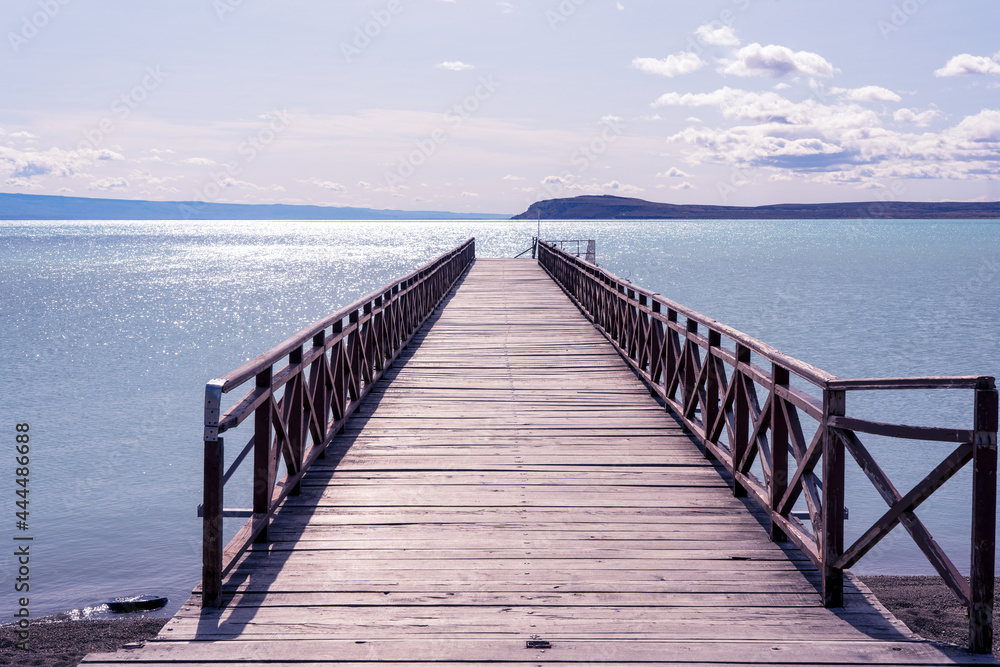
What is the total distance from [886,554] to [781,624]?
402 inches

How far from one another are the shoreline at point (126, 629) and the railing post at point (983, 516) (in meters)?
5.73

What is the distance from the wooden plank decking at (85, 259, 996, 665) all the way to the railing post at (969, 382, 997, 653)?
0.15 meters

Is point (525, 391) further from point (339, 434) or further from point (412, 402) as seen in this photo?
point (339, 434)

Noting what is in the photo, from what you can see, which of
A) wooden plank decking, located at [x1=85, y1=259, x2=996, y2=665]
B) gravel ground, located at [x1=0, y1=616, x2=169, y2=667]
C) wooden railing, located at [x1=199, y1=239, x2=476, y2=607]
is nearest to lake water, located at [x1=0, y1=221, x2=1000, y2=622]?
gravel ground, located at [x1=0, y1=616, x2=169, y2=667]

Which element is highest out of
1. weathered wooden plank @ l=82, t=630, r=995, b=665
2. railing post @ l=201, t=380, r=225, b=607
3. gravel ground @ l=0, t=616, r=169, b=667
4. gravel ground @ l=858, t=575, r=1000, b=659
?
railing post @ l=201, t=380, r=225, b=607

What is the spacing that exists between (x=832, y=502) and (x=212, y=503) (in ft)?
9.52

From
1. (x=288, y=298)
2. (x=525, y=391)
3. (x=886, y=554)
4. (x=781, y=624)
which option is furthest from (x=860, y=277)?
(x=781, y=624)

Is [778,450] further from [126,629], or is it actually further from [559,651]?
[126,629]

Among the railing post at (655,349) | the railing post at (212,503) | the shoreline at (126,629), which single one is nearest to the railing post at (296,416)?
the railing post at (212,503)

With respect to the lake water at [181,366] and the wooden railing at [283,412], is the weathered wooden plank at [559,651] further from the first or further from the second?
the lake water at [181,366]

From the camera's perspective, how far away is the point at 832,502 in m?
3.83

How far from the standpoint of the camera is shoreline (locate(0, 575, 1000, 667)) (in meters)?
8.64

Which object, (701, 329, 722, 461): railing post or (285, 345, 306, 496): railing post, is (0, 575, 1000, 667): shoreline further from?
(285, 345, 306, 496): railing post

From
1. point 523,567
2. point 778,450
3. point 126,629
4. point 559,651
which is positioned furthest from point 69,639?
point 778,450
